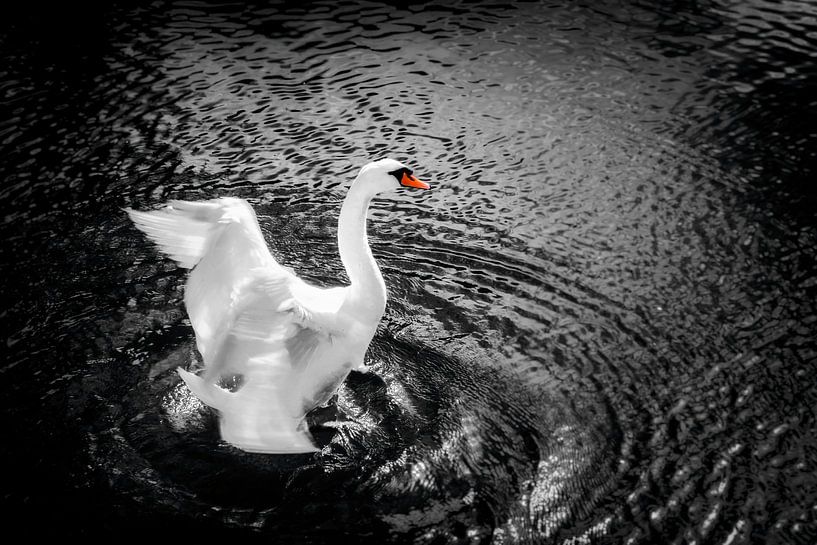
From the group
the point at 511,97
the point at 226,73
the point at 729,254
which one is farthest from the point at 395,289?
the point at 226,73

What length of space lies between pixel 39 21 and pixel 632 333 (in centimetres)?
580

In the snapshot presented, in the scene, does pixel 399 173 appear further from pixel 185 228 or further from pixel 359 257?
pixel 185 228

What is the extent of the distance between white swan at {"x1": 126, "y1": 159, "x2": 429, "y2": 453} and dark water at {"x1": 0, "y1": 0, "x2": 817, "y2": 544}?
8.0 inches

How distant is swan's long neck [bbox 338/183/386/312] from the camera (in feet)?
11.9

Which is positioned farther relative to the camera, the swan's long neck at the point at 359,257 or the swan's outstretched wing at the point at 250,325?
the swan's long neck at the point at 359,257

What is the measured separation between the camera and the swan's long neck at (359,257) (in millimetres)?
3622

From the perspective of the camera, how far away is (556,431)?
144 inches

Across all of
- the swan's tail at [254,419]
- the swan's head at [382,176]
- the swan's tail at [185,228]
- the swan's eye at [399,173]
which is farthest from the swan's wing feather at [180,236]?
the swan's eye at [399,173]

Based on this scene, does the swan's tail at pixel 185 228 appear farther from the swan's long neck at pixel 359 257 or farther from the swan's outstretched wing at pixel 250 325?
the swan's long neck at pixel 359 257

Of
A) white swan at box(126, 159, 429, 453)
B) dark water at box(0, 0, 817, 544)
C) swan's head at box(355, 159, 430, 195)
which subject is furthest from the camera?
swan's head at box(355, 159, 430, 195)

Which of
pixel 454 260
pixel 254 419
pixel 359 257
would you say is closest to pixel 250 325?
pixel 254 419

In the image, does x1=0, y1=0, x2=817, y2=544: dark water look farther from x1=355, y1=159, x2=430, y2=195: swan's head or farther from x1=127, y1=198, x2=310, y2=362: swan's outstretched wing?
x1=355, y1=159, x2=430, y2=195: swan's head

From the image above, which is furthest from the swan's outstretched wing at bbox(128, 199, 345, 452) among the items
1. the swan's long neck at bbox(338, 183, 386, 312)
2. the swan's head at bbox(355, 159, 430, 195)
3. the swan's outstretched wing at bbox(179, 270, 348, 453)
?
the swan's head at bbox(355, 159, 430, 195)

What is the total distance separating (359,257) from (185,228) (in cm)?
75
